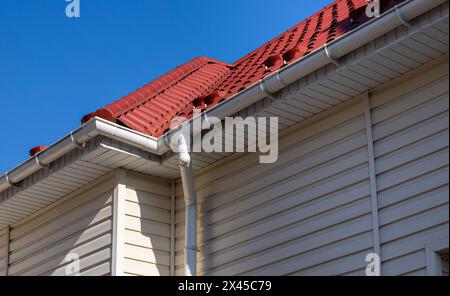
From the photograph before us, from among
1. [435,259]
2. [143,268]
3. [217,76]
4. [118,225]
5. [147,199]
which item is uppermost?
[217,76]

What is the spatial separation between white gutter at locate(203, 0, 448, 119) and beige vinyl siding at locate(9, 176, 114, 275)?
1898 millimetres

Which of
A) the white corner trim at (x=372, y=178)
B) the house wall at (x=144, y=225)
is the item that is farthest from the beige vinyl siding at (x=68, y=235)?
the white corner trim at (x=372, y=178)

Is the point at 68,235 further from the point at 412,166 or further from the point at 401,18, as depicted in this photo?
the point at 401,18

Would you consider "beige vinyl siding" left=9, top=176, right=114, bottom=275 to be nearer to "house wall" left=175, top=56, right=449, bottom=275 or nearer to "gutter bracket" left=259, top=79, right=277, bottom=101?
"house wall" left=175, top=56, right=449, bottom=275

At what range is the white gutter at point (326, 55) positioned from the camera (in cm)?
861

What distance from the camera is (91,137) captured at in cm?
1074

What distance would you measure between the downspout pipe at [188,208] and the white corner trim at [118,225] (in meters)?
0.68

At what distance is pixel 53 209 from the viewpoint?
12133mm

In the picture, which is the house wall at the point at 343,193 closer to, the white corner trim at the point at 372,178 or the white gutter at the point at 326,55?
the white corner trim at the point at 372,178

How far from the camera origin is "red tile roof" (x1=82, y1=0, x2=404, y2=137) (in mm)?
10734

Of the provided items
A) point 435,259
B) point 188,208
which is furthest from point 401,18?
point 188,208

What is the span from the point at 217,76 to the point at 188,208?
3.23 meters
